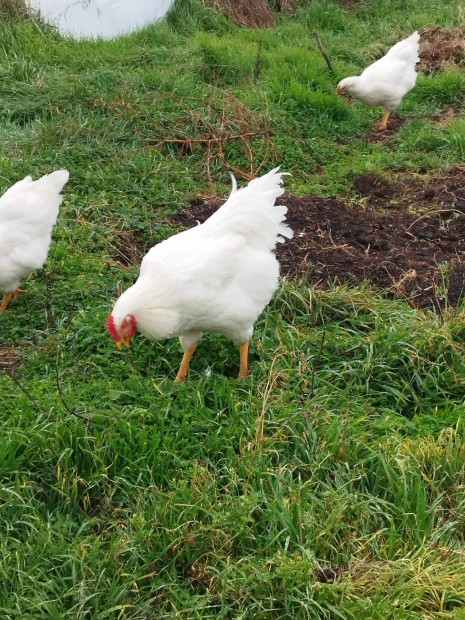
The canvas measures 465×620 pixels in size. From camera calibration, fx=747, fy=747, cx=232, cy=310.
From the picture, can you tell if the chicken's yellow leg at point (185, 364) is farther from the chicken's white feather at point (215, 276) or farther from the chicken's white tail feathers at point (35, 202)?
the chicken's white tail feathers at point (35, 202)

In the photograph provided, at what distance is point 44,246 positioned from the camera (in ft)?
16.0

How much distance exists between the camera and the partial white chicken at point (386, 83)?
Answer: 8.37 m

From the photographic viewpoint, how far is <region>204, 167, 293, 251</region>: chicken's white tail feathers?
162 inches

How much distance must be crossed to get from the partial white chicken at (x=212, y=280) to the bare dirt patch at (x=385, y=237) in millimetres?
1047

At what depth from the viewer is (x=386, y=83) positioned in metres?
→ 8.39

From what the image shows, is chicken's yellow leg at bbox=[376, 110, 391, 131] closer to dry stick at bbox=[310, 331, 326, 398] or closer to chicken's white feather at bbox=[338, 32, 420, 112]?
chicken's white feather at bbox=[338, 32, 420, 112]

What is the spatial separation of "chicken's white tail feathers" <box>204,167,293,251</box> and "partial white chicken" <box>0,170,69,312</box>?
1.28 metres

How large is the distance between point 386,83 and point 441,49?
8.29 feet

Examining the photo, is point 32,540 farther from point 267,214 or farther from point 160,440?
point 267,214

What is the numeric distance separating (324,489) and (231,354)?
49.3 inches

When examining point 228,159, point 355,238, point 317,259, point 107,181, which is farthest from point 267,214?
point 228,159

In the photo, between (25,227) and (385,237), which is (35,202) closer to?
(25,227)

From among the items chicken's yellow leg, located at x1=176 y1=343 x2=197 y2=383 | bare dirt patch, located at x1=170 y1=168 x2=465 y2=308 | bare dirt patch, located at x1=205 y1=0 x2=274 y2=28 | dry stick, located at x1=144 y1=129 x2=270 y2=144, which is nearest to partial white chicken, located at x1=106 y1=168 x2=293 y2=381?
chicken's yellow leg, located at x1=176 y1=343 x2=197 y2=383

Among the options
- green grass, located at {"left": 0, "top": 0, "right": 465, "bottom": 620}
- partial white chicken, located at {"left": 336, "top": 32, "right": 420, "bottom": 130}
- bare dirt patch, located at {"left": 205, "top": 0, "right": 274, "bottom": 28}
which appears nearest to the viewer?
green grass, located at {"left": 0, "top": 0, "right": 465, "bottom": 620}
